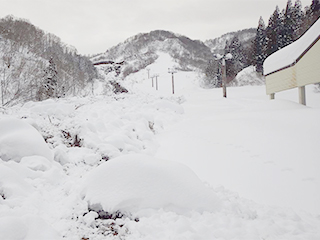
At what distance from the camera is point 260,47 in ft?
108

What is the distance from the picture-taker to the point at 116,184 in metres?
2.38

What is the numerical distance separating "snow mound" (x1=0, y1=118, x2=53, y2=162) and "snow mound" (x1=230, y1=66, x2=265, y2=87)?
30.8 metres

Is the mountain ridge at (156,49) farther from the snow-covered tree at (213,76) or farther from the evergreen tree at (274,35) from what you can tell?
the evergreen tree at (274,35)

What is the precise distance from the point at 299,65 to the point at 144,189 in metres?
10.7

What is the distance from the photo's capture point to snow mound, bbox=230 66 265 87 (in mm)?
30234

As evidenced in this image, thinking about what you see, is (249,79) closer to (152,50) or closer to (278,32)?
(278,32)

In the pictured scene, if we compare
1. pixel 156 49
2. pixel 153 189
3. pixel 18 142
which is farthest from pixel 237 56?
pixel 156 49

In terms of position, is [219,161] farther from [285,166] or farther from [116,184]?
[116,184]

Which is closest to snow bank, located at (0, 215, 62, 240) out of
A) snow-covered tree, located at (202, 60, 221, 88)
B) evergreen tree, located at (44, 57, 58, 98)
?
evergreen tree, located at (44, 57, 58, 98)

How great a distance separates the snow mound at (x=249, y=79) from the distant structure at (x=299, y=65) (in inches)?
741

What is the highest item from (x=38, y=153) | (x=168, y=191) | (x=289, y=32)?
(x=289, y=32)

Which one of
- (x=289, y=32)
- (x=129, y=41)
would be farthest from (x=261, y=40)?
(x=129, y=41)

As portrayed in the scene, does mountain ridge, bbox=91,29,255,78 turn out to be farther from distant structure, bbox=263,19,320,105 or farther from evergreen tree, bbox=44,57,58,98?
distant structure, bbox=263,19,320,105

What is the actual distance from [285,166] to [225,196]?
1609 millimetres
